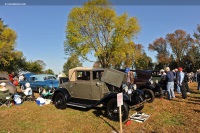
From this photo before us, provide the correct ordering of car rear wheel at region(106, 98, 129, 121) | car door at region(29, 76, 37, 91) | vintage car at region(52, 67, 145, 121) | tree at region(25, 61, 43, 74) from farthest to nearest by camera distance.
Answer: tree at region(25, 61, 43, 74) → car door at region(29, 76, 37, 91) → vintage car at region(52, 67, 145, 121) → car rear wheel at region(106, 98, 129, 121)

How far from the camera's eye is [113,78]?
28.2ft

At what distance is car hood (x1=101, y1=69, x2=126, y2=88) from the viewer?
8539 mm

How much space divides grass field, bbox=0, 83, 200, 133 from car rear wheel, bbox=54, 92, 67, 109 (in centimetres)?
23

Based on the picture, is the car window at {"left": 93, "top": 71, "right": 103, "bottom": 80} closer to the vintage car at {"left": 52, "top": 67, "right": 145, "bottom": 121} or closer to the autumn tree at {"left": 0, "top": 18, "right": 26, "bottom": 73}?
the vintage car at {"left": 52, "top": 67, "right": 145, "bottom": 121}

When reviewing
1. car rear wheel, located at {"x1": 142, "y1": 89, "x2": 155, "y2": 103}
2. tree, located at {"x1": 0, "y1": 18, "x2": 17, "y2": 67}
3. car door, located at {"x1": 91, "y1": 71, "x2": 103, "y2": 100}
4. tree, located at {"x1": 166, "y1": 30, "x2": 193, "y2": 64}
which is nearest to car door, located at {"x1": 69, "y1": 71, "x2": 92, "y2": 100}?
car door, located at {"x1": 91, "y1": 71, "x2": 103, "y2": 100}

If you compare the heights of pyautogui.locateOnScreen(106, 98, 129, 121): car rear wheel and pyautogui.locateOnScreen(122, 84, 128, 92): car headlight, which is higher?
pyautogui.locateOnScreen(122, 84, 128, 92): car headlight

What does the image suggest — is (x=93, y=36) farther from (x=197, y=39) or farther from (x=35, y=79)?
(x=197, y=39)

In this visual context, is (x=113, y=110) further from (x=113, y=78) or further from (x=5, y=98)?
(x=5, y=98)

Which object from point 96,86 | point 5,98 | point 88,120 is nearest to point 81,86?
point 96,86

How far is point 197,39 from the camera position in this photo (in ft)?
162

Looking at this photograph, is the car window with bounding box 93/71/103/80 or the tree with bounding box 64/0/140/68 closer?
the car window with bounding box 93/71/103/80

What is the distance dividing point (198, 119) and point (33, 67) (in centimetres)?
4575

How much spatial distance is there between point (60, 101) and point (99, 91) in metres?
2.27

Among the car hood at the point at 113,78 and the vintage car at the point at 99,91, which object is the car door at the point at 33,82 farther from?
the car hood at the point at 113,78
